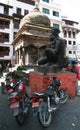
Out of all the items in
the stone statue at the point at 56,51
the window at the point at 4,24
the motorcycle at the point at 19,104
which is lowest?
the motorcycle at the point at 19,104

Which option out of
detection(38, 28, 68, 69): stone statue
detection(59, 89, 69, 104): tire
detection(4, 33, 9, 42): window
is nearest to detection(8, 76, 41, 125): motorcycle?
detection(59, 89, 69, 104): tire

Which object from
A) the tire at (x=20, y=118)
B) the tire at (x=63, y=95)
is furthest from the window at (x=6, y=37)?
the tire at (x=20, y=118)

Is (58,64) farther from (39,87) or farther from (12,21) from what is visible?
(12,21)

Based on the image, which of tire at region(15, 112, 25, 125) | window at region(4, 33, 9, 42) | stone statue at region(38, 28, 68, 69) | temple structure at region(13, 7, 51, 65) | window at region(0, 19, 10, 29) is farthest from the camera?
window at region(4, 33, 9, 42)

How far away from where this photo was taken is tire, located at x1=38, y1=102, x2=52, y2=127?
4453mm

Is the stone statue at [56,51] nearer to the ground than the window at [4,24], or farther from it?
nearer to the ground

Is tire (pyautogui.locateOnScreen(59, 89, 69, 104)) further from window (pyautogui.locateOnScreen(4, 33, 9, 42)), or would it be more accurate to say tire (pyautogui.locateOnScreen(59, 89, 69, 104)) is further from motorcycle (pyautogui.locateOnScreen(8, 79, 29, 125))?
window (pyautogui.locateOnScreen(4, 33, 9, 42))

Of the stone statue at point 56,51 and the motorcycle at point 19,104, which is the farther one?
the stone statue at point 56,51

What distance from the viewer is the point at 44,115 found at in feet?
15.1

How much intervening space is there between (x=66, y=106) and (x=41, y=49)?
9.32 m

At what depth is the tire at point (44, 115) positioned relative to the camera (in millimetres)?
4453

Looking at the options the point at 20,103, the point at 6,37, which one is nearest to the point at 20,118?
the point at 20,103

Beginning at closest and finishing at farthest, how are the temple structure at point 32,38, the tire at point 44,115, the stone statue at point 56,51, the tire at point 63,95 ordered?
the tire at point 44,115 → the tire at point 63,95 → the stone statue at point 56,51 → the temple structure at point 32,38

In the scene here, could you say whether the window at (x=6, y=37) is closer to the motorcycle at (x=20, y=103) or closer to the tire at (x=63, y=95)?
the tire at (x=63, y=95)
